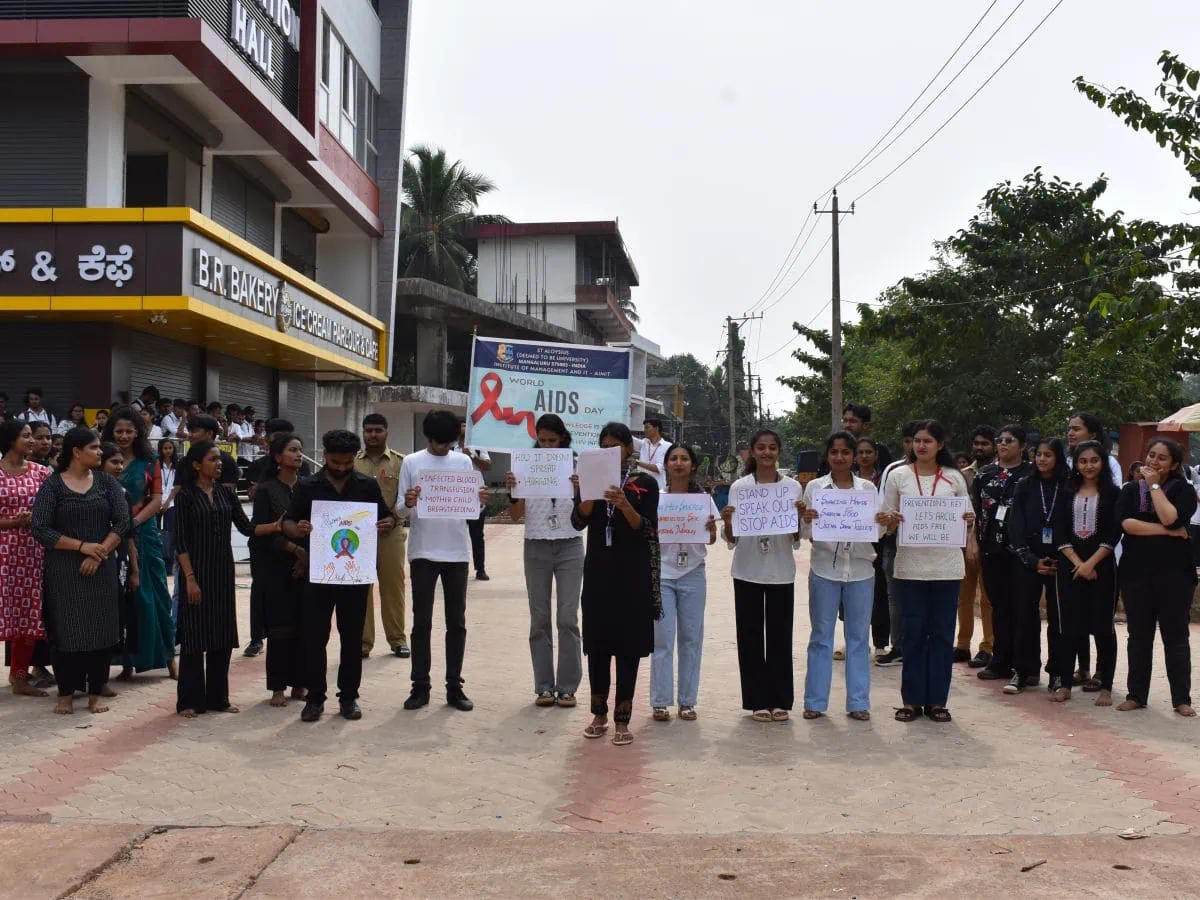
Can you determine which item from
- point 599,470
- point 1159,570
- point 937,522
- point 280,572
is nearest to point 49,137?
point 280,572

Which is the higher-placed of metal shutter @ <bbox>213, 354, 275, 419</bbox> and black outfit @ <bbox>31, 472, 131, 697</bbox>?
metal shutter @ <bbox>213, 354, 275, 419</bbox>

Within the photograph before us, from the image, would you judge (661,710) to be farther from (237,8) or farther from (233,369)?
(233,369)

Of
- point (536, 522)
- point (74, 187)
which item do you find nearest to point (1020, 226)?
point (74, 187)

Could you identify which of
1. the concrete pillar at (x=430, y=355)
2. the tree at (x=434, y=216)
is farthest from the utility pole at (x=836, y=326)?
the tree at (x=434, y=216)

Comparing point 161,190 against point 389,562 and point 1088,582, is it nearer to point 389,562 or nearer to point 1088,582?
point 389,562

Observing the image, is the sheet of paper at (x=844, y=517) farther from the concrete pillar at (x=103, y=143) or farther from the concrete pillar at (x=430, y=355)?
the concrete pillar at (x=430, y=355)

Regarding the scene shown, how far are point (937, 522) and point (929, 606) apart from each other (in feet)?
1.70

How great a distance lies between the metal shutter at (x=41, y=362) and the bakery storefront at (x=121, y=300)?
14mm

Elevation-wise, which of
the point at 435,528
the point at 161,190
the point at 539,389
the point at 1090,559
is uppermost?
the point at 161,190

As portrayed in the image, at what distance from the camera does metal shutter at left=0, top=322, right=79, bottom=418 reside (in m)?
17.9

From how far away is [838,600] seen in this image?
7.62 meters

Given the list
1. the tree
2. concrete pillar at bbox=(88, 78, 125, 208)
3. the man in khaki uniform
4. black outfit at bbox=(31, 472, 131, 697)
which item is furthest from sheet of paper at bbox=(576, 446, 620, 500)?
the tree

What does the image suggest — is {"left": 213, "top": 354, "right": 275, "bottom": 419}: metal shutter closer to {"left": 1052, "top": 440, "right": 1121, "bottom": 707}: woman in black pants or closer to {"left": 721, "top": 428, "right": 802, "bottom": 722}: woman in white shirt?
{"left": 721, "top": 428, "right": 802, "bottom": 722}: woman in white shirt

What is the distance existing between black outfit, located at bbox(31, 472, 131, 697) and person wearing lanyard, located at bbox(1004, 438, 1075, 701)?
5816mm
